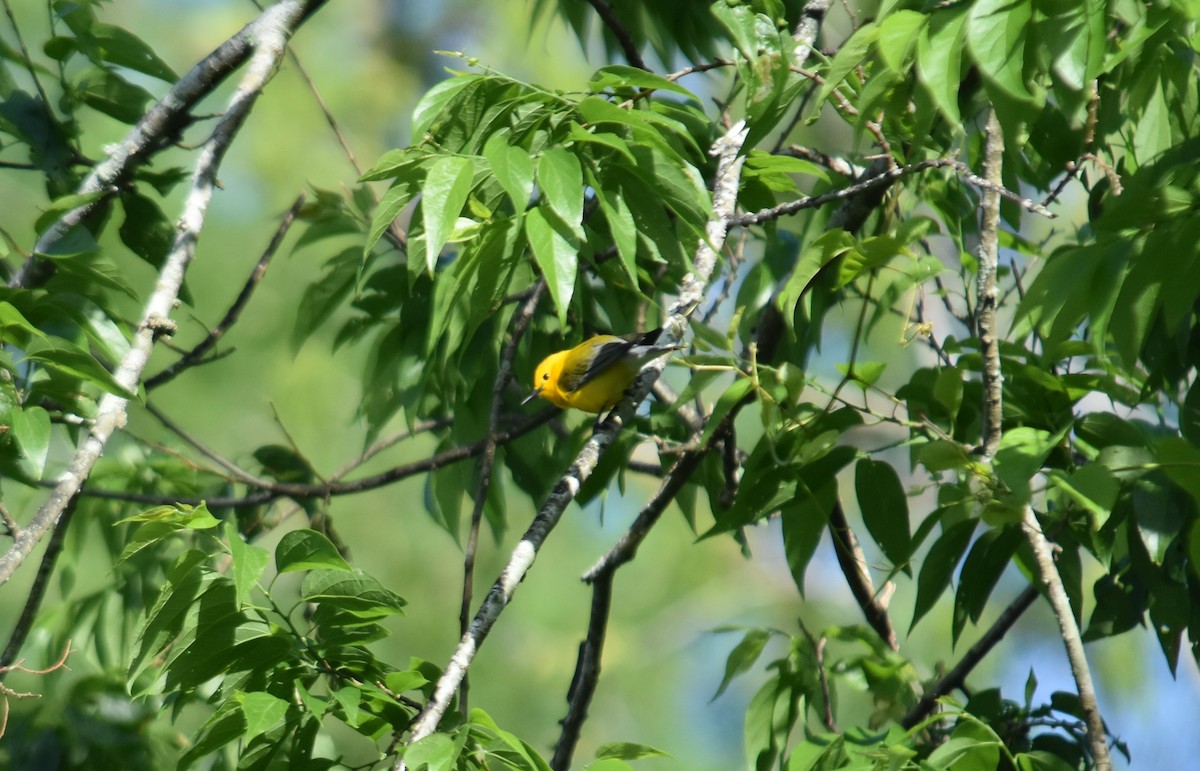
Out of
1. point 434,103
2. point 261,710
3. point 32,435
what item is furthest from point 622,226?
point 32,435

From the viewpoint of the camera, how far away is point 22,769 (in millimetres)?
3785

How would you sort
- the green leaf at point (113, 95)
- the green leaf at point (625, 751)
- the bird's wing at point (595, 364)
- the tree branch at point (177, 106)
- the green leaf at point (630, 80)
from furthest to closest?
the bird's wing at point (595, 364) < the green leaf at point (113, 95) < the tree branch at point (177, 106) < the green leaf at point (630, 80) < the green leaf at point (625, 751)

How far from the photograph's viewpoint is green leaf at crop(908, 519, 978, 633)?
2633 millimetres

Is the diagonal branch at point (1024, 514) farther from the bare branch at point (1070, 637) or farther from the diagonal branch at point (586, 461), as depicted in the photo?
the diagonal branch at point (586, 461)

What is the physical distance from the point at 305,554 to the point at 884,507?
4.66ft

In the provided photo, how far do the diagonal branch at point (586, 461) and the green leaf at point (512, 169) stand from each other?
0.44m

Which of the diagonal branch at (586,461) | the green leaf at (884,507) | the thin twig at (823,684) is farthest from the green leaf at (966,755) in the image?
the diagonal branch at (586,461)

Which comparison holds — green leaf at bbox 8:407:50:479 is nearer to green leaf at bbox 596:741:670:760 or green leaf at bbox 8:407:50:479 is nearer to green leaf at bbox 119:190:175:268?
green leaf at bbox 119:190:175:268

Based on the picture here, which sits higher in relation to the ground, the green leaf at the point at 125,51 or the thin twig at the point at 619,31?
the thin twig at the point at 619,31

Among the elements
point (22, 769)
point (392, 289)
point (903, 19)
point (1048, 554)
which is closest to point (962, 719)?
point (1048, 554)

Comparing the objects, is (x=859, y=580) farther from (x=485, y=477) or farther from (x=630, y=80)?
(x=630, y=80)

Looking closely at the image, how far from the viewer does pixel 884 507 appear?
106 inches

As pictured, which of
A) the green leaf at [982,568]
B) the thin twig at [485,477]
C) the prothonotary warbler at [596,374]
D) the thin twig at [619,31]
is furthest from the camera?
the prothonotary warbler at [596,374]

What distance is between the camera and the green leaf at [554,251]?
2.00 metres
